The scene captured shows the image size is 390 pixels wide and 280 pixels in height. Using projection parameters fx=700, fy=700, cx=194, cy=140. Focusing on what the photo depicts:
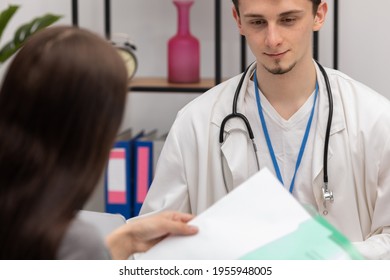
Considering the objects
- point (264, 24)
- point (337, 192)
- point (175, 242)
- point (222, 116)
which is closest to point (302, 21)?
point (264, 24)

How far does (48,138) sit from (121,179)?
172cm

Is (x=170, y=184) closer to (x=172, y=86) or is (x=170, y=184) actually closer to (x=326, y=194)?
(x=326, y=194)

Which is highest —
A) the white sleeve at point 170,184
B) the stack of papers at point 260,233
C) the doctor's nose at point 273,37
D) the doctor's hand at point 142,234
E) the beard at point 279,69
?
the doctor's nose at point 273,37

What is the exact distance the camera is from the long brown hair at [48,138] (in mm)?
754

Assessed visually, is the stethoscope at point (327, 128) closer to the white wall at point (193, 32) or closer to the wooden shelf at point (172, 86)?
the wooden shelf at point (172, 86)

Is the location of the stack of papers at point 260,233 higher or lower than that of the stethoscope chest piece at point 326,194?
higher

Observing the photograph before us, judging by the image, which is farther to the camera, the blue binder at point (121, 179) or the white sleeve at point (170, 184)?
the blue binder at point (121, 179)

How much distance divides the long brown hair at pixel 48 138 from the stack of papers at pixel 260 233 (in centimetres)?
25

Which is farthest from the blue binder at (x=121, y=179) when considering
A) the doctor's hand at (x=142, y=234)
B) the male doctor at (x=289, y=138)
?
the doctor's hand at (x=142, y=234)

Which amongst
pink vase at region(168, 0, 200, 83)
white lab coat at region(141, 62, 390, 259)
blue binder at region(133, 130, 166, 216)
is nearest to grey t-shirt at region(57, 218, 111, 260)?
white lab coat at region(141, 62, 390, 259)

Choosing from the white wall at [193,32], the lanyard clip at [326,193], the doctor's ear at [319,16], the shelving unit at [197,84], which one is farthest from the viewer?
the white wall at [193,32]

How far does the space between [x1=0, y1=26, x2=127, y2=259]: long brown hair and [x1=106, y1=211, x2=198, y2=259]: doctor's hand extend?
32cm

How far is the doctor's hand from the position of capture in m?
1.08
